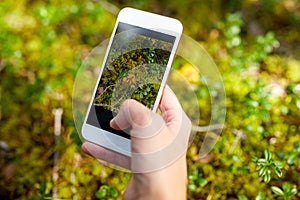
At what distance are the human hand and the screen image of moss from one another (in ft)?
0.26

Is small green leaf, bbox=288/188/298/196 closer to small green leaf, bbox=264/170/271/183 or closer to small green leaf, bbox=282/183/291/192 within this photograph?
small green leaf, bbox=282/183/291/192

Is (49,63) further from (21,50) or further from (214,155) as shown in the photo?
(214,155)

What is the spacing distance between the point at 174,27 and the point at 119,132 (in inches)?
17.4

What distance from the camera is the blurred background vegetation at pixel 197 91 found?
5.76ft

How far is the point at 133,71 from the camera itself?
60.2 inches

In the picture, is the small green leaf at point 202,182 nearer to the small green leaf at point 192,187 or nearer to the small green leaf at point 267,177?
the small green leaf at point 192,187

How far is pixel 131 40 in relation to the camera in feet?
5.08

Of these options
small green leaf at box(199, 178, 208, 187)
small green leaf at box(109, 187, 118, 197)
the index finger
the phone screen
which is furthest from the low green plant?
small green leaf at box(109, 187, 118, 197)

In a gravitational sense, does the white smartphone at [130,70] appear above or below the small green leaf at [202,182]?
above

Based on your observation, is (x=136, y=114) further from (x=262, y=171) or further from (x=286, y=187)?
(x=286, y=187)

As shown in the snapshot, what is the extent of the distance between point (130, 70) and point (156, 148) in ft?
1.38

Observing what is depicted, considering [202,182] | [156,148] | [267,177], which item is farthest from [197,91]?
[156,148]

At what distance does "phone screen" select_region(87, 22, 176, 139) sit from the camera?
148cm

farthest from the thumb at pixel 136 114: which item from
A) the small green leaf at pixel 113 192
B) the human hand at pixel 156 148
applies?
the small green leaf at pixel 113 192
